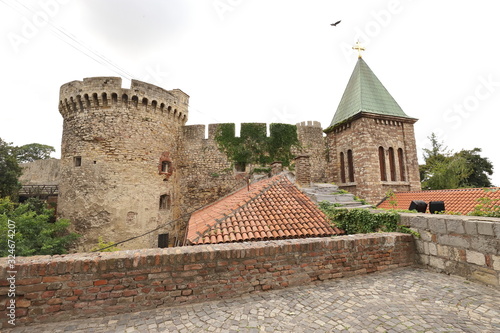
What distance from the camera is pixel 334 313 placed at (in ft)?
9.75

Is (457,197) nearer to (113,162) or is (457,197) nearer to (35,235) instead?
(113,162)

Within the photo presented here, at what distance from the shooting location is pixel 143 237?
12523mm

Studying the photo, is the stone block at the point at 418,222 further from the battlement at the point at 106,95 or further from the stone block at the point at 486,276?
the battlement at the point at 106,95

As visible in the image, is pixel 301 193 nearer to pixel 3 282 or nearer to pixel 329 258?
pixel 329 258

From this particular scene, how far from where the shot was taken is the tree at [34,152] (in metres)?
36.8

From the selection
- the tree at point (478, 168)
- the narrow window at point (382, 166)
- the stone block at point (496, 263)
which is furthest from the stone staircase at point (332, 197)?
the tree at point (478, 168)

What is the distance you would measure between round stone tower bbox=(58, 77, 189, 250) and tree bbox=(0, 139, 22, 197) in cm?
557

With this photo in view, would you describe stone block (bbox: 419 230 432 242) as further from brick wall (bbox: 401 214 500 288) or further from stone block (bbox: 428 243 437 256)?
stone block (bbox: 428 243 437 256)

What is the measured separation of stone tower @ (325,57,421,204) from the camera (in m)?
12.6

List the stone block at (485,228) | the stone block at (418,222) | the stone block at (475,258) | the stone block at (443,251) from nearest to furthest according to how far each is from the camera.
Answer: the stone block at (485,228)
the stone block at (475,258)
the stone block at (443,251)
the stone block at (418,222)

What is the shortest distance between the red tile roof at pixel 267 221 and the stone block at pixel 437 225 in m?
2.45

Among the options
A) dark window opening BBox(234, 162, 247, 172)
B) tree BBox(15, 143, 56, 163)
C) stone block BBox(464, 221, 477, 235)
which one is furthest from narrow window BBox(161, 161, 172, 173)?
tree BBox(15, 143, 56, 163)

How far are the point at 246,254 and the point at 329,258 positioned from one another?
170 centimetres

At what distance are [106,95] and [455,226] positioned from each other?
16159 millimetres
